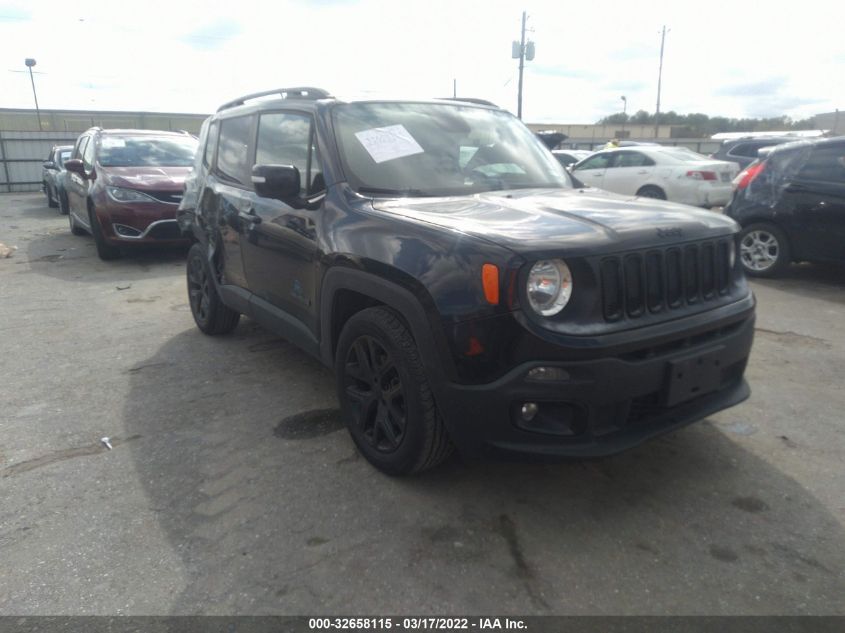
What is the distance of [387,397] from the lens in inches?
119

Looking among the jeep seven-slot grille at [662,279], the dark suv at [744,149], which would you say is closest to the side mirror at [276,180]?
the jeep seven-slot grille at [662,279]

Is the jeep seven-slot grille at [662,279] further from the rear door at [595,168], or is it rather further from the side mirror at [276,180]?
the rear door at [595,168]

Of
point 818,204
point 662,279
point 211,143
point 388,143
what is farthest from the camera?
point 818,204

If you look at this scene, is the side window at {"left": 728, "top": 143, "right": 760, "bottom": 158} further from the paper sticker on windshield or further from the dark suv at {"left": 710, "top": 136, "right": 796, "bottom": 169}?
the paper sticker on windshield

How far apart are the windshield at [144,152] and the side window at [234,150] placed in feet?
16.8

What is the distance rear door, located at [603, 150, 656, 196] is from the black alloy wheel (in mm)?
10443

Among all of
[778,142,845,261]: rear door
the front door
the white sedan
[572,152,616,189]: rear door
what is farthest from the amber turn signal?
[572,152,616,189]: rear door

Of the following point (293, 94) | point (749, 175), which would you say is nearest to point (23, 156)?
point (293, 94)

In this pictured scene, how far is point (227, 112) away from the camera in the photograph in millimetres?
4945

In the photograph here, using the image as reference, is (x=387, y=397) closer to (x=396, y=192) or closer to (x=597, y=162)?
(x=396, y=192)

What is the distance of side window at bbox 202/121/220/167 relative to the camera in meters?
5.05

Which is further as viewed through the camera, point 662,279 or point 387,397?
point 387,397

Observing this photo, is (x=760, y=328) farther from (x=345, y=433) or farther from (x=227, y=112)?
(x=227, y=112)

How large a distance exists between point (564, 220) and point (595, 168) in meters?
11.5
